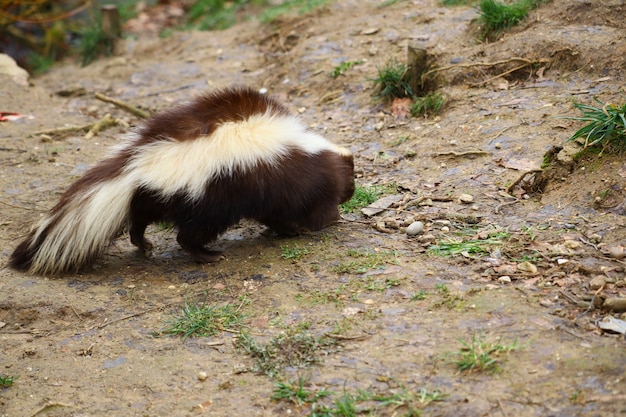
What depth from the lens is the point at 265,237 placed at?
5.25m

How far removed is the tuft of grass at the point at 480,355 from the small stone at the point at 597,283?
0.67m

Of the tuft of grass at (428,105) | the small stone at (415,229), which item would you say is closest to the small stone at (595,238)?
the small stone at (415,229)

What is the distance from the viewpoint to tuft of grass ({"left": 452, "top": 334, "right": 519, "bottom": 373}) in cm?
336

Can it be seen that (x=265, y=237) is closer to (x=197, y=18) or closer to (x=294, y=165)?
(x=294, y=165)

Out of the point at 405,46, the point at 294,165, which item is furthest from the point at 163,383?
the point at 405,46

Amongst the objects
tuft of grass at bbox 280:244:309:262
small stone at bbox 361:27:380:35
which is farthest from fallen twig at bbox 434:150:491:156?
small stone at bbox 361:27:380:35

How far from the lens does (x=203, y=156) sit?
4.47m

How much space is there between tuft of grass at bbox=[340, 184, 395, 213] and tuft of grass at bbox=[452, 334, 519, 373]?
210cm

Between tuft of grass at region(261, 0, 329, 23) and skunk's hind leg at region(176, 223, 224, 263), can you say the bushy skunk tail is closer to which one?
skunk's hind leg at region(176, 223, 224, 263)

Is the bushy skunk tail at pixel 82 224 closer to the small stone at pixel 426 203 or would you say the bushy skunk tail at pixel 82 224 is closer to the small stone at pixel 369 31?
the small stone at pixel 426 203

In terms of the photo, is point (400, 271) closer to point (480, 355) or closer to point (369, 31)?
point (480, 355)

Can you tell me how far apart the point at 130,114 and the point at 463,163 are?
410cm

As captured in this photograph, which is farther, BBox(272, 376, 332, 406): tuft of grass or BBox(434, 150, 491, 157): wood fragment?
BBox(434, 150, 491, 157): wood fragment

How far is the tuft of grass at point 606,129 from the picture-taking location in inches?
193
